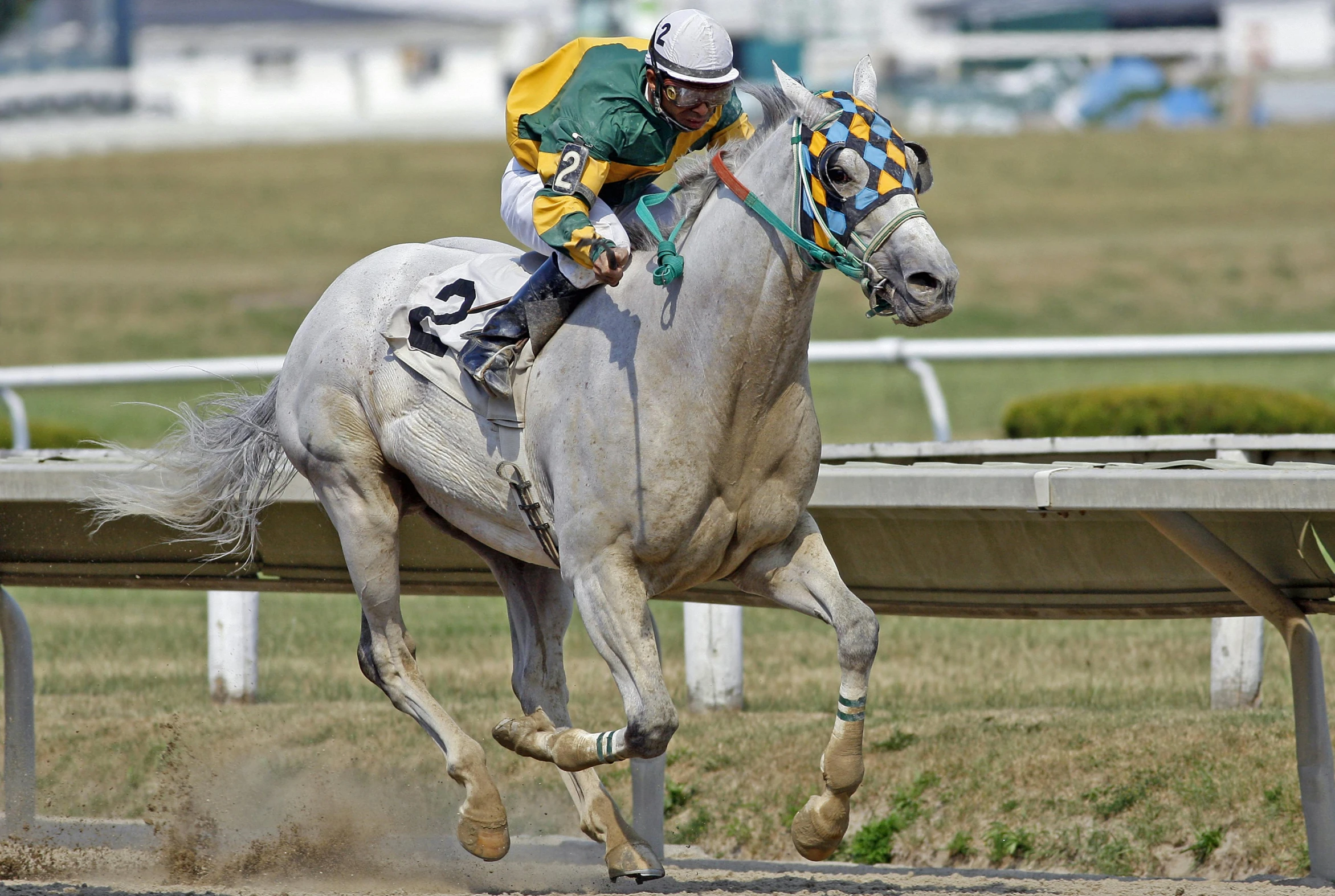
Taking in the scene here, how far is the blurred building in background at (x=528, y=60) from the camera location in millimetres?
39781

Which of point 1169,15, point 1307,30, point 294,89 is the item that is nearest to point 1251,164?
point 1307,30

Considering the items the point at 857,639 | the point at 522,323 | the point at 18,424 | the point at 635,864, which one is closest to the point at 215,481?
the point at 522,323

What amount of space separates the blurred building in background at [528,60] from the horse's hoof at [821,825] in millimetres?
35597

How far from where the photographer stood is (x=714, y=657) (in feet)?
20.9

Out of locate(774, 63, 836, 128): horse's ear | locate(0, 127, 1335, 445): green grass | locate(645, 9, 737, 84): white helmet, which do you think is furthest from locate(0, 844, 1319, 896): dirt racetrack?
locate(0, 127, 1335, 445): green grass

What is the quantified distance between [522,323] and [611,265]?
1.42 ft

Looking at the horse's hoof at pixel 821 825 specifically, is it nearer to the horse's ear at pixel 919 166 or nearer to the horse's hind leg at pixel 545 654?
the horse's hind leg at pixel 545 654

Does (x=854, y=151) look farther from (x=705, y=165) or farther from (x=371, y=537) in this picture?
(x=371, y=537)

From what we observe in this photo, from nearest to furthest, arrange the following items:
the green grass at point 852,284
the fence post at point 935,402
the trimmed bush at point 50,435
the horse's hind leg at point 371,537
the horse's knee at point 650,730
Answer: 1. the horse's knee at point 650,730
2. the horse's hind leg at point 371,537
3. the fence post at point 935,402
4. the trimmed bush at point 50,435
5. the green grass at point 852,284

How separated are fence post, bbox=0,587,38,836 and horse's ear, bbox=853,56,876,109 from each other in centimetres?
324

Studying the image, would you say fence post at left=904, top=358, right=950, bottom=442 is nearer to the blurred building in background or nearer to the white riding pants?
the white riding pants

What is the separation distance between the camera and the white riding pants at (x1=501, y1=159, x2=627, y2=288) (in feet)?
13.7

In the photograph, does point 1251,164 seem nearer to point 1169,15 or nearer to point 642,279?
point 1169,15

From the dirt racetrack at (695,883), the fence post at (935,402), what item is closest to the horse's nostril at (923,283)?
the dirt racetrack at (695,883)
